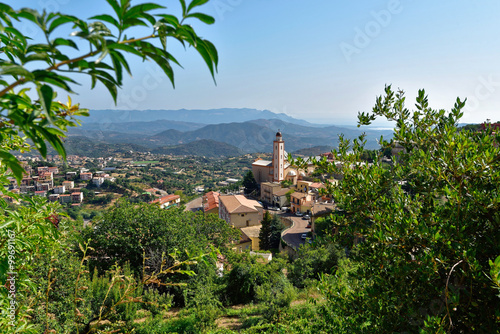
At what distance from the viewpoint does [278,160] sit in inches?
1797

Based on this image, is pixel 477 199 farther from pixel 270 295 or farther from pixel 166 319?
pixel 166 319

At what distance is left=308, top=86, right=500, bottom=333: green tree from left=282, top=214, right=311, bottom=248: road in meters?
17.9

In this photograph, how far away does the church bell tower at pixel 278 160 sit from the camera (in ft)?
147


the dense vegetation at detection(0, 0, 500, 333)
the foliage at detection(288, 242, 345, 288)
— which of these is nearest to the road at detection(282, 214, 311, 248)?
the foliage at detection(288, 242, 345, 288)

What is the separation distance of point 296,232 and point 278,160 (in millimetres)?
21603

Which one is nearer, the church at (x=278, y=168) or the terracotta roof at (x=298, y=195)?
the terracotta roof at (x=298, y=195)

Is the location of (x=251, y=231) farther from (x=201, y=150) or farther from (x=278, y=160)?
(x=201, y=150)

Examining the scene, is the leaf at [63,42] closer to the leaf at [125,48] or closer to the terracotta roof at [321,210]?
the leaf at [125,48]

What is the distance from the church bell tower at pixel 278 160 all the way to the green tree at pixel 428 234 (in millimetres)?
42229

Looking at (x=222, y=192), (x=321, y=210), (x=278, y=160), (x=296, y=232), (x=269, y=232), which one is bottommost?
(x=222, y=192)

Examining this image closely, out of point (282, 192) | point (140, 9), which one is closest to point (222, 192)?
point (282, 192)

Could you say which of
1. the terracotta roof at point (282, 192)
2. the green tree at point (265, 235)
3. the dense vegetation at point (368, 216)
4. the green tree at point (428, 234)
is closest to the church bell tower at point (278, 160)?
the terracotta roof at point (282, 192)

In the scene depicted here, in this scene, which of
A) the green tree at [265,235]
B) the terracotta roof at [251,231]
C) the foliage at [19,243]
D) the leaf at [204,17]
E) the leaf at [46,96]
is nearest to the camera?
the leaf at [46,96]

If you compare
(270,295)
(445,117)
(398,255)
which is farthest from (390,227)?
(270,295)
